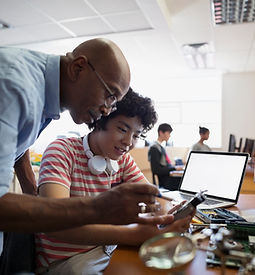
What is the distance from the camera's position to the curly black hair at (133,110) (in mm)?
1365

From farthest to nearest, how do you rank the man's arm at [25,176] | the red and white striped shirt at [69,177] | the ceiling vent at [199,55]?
1. the ceiling vent at [199,55]
2. the man's arm at [25,176]
3. the red and white striped shirt at [69,177]

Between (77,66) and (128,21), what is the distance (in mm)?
3149

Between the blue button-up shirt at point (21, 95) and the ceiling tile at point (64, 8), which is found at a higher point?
the ceiling tile at point (64, 8)

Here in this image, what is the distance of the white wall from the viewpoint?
274 inches

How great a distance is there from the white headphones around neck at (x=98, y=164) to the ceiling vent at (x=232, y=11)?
2936 mm

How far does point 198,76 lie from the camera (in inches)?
294

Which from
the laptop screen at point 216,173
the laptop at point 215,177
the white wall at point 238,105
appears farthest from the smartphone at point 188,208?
the white wall at point 238,105

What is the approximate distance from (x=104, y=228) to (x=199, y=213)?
0.52 meters

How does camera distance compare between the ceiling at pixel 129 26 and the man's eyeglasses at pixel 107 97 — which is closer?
the man's eyeglasses at pixel 107 97

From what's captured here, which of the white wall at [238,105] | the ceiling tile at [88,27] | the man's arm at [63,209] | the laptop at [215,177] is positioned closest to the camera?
the man's arm at [63,209]

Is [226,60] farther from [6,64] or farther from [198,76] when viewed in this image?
[6,64]

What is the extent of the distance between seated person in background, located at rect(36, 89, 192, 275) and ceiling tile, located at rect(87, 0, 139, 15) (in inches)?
88.8

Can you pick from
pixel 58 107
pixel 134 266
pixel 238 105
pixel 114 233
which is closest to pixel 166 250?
pixel 134 266

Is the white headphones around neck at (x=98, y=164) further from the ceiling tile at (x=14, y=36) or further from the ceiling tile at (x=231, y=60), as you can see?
the ceiling tile at (x=231, y=60)
